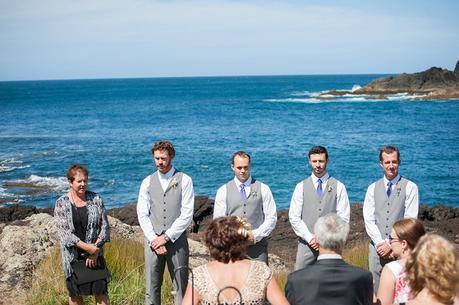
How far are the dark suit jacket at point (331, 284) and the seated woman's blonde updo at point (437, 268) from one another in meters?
0.53

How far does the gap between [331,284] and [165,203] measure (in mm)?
3129

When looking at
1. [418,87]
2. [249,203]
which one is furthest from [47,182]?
[418,87]

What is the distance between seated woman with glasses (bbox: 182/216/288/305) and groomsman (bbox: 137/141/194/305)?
2584 millimetres

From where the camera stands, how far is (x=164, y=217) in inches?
264

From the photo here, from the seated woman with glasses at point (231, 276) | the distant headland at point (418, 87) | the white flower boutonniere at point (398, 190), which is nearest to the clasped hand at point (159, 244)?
the seated woman with glasses at point (231, 276)

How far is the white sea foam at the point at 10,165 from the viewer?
31156 mm

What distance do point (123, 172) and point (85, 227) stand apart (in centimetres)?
2528

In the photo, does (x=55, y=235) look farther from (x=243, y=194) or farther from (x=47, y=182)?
(x=47, y=182)

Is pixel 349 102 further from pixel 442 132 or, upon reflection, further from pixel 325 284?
pixel 325 284

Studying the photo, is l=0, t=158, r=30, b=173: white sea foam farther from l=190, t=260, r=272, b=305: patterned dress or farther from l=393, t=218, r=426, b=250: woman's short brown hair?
l=393, t=218, r=426, b=250: woman's short brown hair

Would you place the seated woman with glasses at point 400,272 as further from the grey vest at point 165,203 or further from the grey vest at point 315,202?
the grey vest at point 165,203

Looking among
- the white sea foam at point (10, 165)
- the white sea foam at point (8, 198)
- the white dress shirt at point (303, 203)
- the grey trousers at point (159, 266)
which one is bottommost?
the white sea foam at point (8, 198)

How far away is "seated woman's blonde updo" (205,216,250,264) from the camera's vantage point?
4.02m

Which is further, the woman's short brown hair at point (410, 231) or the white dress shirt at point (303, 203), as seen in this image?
the white dress shirt at point (303, 203)
